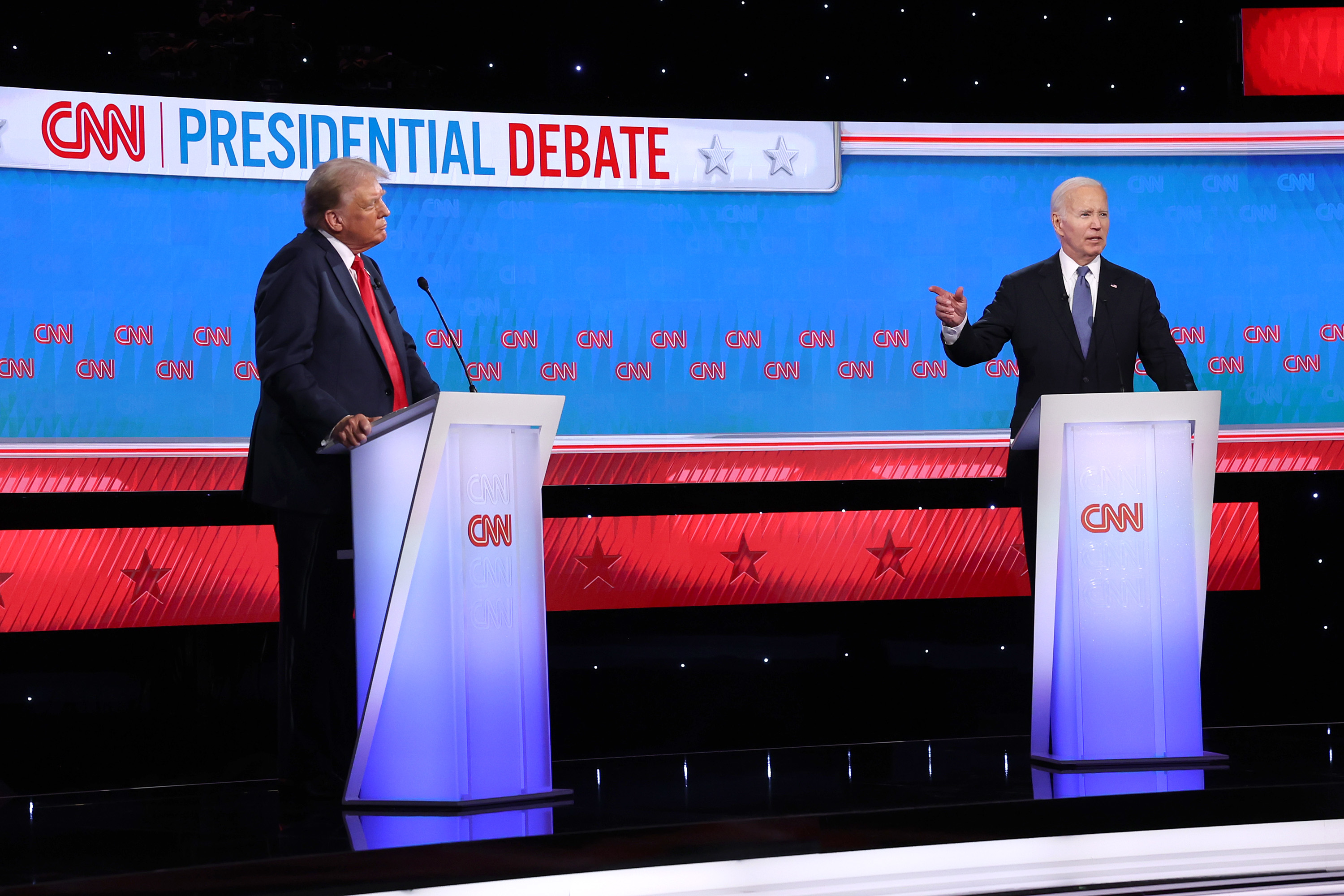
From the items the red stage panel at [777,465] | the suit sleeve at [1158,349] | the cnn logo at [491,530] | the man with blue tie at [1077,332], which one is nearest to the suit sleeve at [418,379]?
the cnn logo at [491,530]

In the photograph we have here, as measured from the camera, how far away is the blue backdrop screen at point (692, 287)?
3.85 metres

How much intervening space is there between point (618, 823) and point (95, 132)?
259 cm

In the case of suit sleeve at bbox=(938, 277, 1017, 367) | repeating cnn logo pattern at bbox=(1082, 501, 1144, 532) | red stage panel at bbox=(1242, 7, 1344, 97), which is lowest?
repeating cnn logo pattern at bbox=(1082, 501, 1144, 532)

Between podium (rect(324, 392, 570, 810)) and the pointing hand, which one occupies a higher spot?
the pointing hand

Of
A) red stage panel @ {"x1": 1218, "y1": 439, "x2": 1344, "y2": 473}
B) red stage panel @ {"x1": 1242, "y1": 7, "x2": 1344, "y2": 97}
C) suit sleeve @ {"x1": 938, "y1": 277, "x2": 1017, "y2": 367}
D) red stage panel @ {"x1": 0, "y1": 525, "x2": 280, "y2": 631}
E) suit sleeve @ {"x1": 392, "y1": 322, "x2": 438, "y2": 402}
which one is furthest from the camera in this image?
red stage panel @ {"x1": 1242, "y1": 7, "x2": 1344, "y2": 97}

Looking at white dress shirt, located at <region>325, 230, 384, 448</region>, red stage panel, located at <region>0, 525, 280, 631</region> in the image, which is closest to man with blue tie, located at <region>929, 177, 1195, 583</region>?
white dress shirt, located at <region>325, 230, 384, 448</region>

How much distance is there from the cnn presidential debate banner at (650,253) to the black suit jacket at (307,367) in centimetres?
97

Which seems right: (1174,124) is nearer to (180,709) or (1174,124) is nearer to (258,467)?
(258,467)

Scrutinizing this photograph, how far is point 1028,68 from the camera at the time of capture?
14.8 feet

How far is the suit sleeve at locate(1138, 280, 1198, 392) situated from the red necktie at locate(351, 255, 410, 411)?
77.9 inches

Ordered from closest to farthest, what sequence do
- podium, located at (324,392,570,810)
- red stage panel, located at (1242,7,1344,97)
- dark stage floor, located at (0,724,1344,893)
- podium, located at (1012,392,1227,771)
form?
1. dark stage floor, located at (0,724,1344,893)
2. podium, located at (324,392,570,810)
3. podium, located at (1012,392,1227,771)
4. red stage panel, located at (1242,7,1344,97)

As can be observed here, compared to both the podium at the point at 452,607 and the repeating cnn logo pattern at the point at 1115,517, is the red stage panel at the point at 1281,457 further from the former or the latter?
the podium at the point at 452,607

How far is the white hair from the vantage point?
142 inches

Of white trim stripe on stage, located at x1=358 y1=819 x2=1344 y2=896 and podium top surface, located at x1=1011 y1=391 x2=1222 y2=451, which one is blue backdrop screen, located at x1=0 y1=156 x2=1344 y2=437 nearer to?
podium top surface, located at x1=1011 y1=391 x2=1222 y2=451
